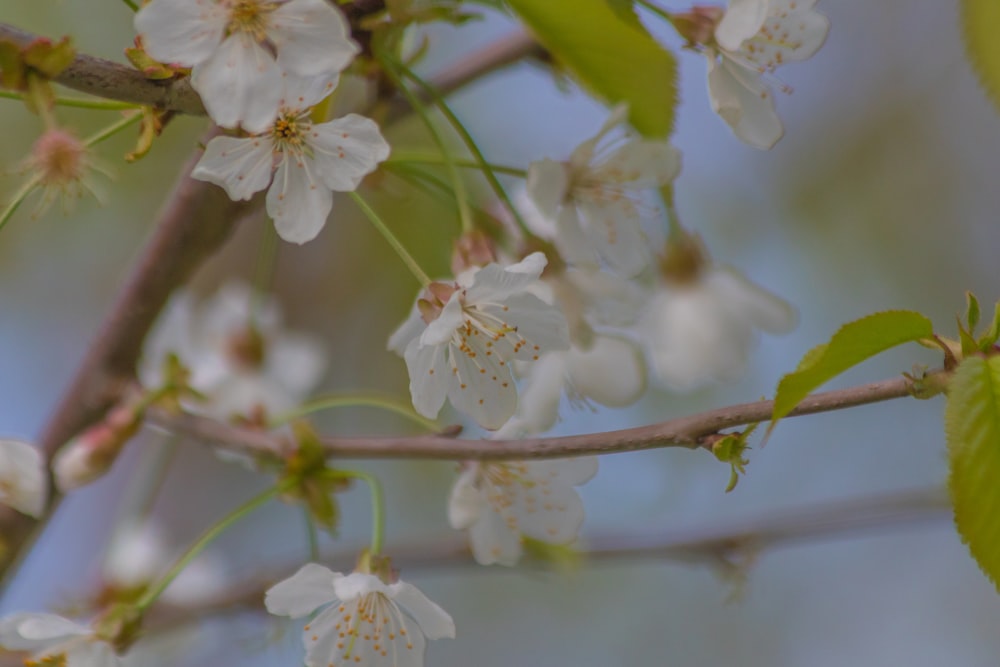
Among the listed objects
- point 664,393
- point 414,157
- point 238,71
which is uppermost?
point 238,71

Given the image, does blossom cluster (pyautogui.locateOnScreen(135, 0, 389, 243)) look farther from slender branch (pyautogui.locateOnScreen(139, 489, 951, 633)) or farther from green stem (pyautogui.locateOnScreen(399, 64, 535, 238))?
slender branch (pyautogui.locateOnScreen(139, 489, 951, 633))

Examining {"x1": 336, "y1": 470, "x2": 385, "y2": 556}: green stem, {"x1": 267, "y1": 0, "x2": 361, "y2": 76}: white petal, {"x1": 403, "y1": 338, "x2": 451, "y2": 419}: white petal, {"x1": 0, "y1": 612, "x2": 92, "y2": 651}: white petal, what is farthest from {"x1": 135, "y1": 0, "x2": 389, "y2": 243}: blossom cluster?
{"x1": 0, "y1": 612, "x2": 92, "y2": 651}: white petal

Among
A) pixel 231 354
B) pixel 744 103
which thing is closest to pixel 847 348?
pixel 744 103

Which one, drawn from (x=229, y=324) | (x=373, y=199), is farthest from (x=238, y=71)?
(x=373, y=199)

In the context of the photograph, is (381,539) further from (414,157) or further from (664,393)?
(664,393)

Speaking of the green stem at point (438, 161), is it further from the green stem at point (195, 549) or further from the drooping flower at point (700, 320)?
the drooping flower at point (700, 320)

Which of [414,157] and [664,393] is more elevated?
[414,157]
